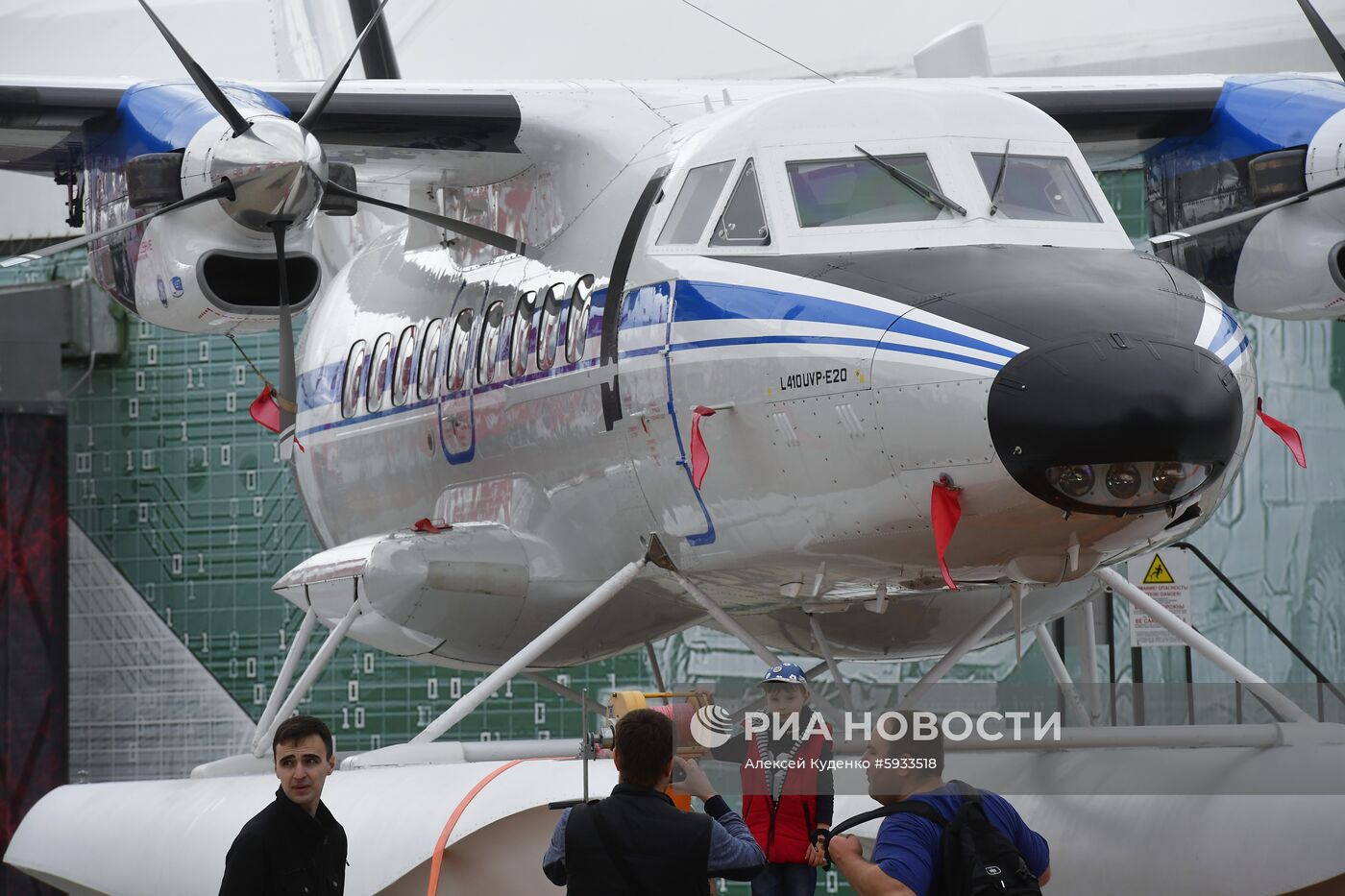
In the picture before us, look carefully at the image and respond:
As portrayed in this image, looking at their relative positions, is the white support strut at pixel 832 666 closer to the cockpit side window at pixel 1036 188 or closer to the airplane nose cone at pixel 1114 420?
the airplane nose cone at pixel 1114 420

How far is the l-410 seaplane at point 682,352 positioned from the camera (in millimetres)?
6703

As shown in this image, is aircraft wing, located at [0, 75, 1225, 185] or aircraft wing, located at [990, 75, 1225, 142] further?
aircraft wing, located at [990, 75, 1225, 142]

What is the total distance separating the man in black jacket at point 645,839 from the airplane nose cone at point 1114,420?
213 centimetres

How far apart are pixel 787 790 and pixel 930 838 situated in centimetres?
199

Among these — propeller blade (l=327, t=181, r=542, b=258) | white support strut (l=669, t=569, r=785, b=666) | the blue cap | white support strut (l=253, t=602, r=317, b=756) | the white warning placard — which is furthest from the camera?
the white warning placard

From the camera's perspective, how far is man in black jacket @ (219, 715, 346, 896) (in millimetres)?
4770

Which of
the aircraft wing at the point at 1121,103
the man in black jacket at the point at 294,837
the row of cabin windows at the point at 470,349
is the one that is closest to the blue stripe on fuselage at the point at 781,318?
the row of cabin windows at the point at 470,349

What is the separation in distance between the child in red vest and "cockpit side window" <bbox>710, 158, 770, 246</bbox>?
2176 mm

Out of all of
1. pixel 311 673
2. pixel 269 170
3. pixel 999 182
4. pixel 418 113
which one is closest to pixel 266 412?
pixel 311 673

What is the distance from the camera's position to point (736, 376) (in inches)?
298

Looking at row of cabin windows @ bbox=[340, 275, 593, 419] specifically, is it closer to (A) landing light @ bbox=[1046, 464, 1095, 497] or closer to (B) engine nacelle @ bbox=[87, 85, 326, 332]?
(B) engine nacelle @ bbox=[87, 85, 326, 332]

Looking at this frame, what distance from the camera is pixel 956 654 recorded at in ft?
25.9

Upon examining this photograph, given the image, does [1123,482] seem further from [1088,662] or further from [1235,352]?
[1088,662]

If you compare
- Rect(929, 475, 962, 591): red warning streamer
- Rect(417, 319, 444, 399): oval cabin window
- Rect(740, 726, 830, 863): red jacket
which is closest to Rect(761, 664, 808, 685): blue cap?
Rect(740, 726, 830, 863): red jacket
